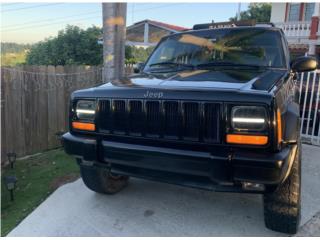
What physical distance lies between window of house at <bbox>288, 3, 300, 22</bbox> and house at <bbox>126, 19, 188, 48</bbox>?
625cm

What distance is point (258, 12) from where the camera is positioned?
94.3 ft

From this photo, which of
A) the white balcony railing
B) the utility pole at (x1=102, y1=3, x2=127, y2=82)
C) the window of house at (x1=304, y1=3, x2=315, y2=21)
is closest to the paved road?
the utility pole at (x1=102, y1=3, x2=127, y2=82)

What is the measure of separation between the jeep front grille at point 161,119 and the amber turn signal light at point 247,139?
111mm

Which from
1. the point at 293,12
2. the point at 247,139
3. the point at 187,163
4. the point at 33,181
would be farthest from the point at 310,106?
the point at 293,12

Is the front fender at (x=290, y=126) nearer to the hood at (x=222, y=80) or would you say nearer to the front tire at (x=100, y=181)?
the hood at (x=222, y=80)

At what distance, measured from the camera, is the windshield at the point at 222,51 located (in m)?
3.29

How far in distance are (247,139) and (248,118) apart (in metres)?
0.15

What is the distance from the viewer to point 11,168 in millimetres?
4879

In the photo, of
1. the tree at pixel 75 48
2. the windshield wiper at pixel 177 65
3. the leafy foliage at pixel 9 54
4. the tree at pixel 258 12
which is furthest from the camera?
the tree at pixel 258 12

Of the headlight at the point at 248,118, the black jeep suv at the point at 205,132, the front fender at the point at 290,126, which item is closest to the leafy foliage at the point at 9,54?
the black jeep suv at the point at 205,132

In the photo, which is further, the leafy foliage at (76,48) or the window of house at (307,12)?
the leafy foliage at (76,48)

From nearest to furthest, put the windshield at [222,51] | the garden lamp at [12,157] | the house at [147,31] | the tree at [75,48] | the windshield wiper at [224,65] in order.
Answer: the windshield wiper at [224,65]
the windshield at [222,51]
the garden lamp at [12,157]
the tree at [75,48]
the house at [147,31]

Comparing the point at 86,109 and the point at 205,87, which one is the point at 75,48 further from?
the point at 205,87

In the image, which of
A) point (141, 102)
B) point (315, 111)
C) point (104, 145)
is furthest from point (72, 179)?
point (315, 111)
